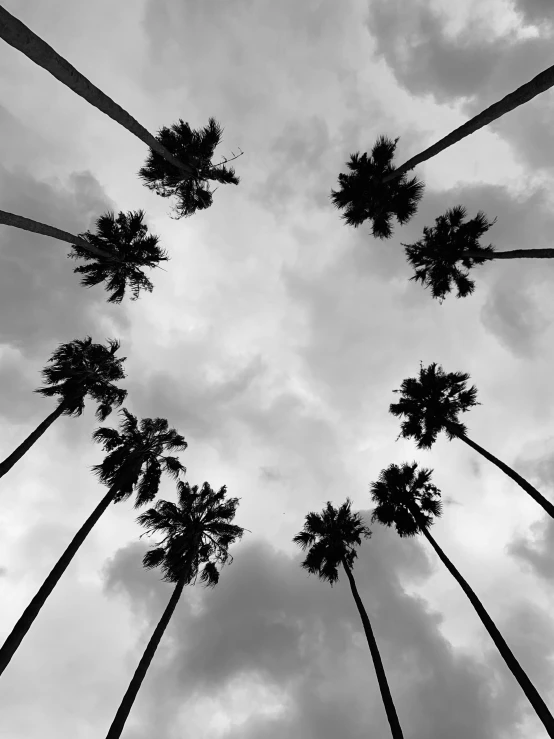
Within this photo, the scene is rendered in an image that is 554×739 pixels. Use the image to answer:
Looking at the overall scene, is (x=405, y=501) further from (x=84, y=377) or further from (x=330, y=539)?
(x=84, y=377)

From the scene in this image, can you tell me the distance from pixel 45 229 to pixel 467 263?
666 inches

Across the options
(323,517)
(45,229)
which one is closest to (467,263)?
(323,517)

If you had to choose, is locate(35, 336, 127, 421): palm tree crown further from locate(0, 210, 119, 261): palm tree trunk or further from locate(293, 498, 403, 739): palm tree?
locate(293, 498, 403, 739): palm tree

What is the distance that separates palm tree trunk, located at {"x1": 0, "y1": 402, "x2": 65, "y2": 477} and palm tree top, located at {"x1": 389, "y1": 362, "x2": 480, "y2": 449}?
17.0 m

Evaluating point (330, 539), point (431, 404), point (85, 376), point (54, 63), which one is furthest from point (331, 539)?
point (54, 63)

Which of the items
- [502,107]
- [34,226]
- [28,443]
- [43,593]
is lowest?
[43,593]

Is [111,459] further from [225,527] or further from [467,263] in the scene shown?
[467,263]

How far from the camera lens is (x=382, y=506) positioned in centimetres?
2100

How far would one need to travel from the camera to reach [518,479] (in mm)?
15320

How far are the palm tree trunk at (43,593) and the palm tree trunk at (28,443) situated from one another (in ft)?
11.1

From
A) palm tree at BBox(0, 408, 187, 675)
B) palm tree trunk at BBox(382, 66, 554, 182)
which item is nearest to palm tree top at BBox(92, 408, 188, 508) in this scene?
palm tree at BBox(0, 408, 187, 675)

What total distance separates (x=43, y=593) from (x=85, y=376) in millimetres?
9633

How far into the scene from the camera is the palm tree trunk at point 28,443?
1369 centimetres

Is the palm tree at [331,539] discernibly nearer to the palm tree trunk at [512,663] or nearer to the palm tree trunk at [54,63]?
the palm tree trunk at [512,663]
